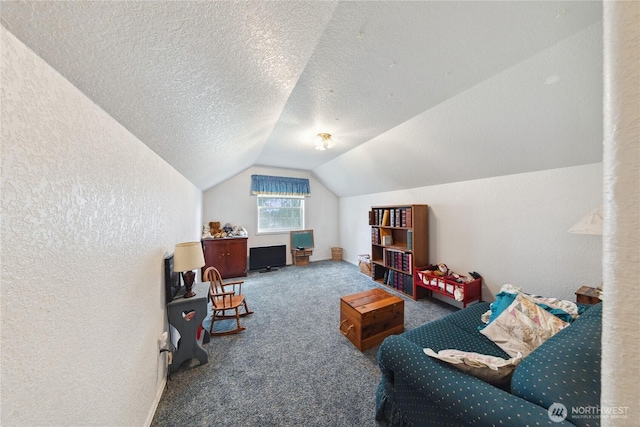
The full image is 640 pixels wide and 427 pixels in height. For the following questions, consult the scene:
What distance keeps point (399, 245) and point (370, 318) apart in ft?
6.34

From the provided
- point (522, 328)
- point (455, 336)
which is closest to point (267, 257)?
point (455, 336)

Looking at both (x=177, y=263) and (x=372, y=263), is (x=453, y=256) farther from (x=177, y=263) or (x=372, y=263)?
(x=177, y=263)

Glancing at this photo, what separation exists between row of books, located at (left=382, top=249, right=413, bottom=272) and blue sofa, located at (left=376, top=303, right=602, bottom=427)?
1911 millimetres

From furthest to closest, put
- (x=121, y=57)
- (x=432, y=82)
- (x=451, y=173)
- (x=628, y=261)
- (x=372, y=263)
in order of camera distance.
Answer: (x=372, y=263) → (x=451, y=173) → (x=432, y=82) → (x=121, y=57) → (x=628, y=261)

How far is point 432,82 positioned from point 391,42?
59cm

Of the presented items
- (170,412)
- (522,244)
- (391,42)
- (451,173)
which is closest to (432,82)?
(391,42)

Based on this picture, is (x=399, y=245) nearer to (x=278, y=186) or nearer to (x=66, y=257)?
(x=278, y=186)

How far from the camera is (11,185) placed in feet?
1.79

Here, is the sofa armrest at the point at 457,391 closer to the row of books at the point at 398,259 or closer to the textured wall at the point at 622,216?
the textured wall at the point at 622,216

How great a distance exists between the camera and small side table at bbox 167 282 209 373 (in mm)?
1736

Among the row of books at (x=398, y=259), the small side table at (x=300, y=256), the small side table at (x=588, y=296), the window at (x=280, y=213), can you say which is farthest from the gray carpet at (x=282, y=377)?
the window at (x=280, y=213)

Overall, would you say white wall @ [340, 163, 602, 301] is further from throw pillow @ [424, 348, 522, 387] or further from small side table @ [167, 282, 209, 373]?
small side table @ [167, 282, 209, 373]

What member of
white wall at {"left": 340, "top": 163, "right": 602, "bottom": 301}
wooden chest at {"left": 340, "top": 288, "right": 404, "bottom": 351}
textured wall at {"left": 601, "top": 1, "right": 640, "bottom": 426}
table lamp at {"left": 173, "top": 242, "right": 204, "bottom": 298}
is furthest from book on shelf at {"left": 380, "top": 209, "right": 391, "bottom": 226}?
textured wall at {"left": 601, "top": 1, "right": 640, "bottom": 426}

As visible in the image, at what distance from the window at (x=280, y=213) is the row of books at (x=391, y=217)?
195cm
